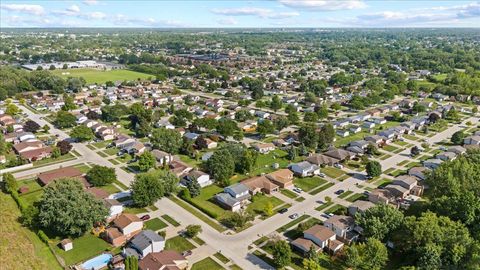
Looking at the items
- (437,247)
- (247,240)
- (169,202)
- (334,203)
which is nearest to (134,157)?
(169,202)

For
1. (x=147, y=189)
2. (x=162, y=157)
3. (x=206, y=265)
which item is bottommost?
(x=206, y=265)

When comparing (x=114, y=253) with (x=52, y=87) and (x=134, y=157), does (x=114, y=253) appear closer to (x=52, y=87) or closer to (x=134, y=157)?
(x=134, y=157)

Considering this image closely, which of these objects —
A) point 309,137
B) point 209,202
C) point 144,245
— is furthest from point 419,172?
point 144,245

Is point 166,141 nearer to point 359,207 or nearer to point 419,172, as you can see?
point 359,207

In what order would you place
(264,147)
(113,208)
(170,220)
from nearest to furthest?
1. (113,208)
2. (170,220)
3. (264,147)

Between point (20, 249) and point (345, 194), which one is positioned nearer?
point (20, 249)

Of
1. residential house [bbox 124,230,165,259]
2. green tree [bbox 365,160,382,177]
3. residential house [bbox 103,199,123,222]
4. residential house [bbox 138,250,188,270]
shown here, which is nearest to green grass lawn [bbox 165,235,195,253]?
residential house [bbox 124,230,165,259]
